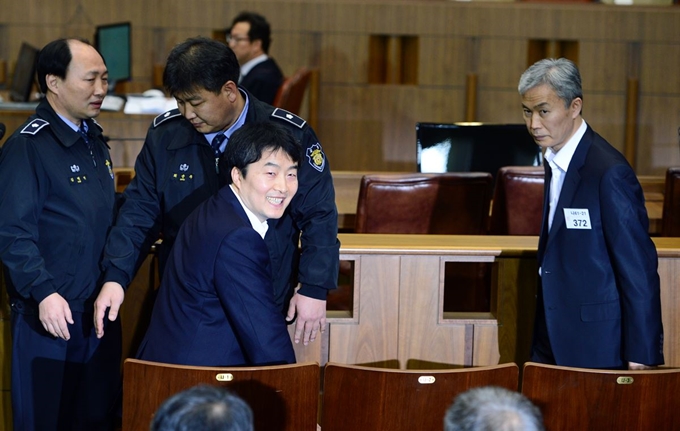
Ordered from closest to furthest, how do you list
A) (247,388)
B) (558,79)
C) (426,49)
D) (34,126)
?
(247,388) → (558,79) → (34,126) → (426,49)

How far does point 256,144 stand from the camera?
237cm

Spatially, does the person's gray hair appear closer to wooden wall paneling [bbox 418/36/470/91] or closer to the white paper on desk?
the white paper on desk

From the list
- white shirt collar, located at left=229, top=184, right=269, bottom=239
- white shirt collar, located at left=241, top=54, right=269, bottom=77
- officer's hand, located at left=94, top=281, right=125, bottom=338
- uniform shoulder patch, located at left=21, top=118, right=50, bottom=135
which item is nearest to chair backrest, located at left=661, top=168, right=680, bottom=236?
white shirt collar, located at left=229, top=184, right=269, bottom=239

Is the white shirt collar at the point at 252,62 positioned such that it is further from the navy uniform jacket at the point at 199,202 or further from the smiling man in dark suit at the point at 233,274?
the smiling man in dark suit at the point at 233,274

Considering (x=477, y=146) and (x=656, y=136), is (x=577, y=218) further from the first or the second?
(x=656, y=136)

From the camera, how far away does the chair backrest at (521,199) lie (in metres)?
3.65

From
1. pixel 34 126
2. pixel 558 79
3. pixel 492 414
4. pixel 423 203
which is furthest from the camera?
pixel 423 203

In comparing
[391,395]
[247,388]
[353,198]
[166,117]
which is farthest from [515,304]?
[353,198]

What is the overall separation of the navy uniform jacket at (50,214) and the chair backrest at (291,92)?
3251 millimetres

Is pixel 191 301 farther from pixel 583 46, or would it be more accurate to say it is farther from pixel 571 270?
pixel 583 46

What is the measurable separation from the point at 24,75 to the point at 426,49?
303cm

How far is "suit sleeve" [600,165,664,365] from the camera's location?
2.38 metres

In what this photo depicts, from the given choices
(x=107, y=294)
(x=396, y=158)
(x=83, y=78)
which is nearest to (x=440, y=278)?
(x=107, y=294)

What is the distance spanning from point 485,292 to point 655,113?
454 cm
